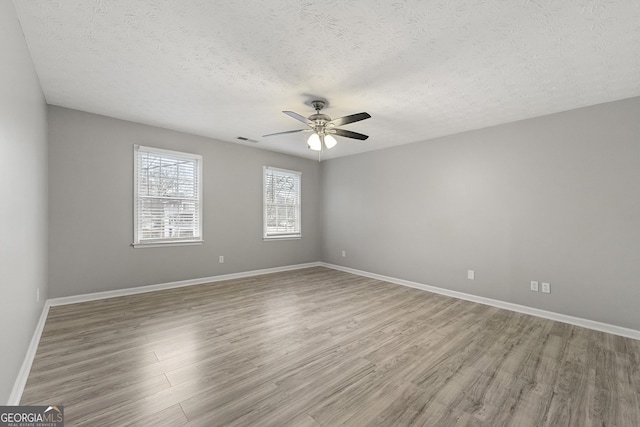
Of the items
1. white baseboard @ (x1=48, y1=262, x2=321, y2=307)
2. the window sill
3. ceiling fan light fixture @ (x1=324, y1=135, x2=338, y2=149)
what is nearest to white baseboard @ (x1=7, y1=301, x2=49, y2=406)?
white baseboard @ (x1=48, y1=262, x2=321, y2=307)

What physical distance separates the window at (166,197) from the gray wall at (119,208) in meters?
0.11

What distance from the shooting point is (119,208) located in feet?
13.0

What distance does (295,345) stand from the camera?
2570 millimetres

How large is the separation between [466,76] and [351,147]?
2.84 m

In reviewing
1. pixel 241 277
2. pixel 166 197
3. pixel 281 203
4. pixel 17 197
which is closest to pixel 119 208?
pixel 166 197

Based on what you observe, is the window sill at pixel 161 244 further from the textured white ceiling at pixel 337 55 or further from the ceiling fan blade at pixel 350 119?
the ceiling fan blade at pixel 350 119

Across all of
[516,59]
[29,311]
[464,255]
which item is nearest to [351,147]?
[464,255]

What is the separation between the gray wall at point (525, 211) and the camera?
118 inches

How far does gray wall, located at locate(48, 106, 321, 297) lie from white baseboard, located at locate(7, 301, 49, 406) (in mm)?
919

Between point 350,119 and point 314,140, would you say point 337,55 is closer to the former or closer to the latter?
point 350,119

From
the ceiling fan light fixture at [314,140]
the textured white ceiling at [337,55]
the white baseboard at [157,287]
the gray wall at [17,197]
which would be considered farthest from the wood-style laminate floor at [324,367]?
the textured white ceiling at [337,55]

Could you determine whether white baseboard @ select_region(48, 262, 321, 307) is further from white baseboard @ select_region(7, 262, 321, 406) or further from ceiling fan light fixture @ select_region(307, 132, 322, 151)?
ceiling fan light fixture @ select_region(307, 132, 322, 151)

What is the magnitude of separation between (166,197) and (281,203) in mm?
2308

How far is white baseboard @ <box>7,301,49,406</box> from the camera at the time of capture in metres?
1.70
